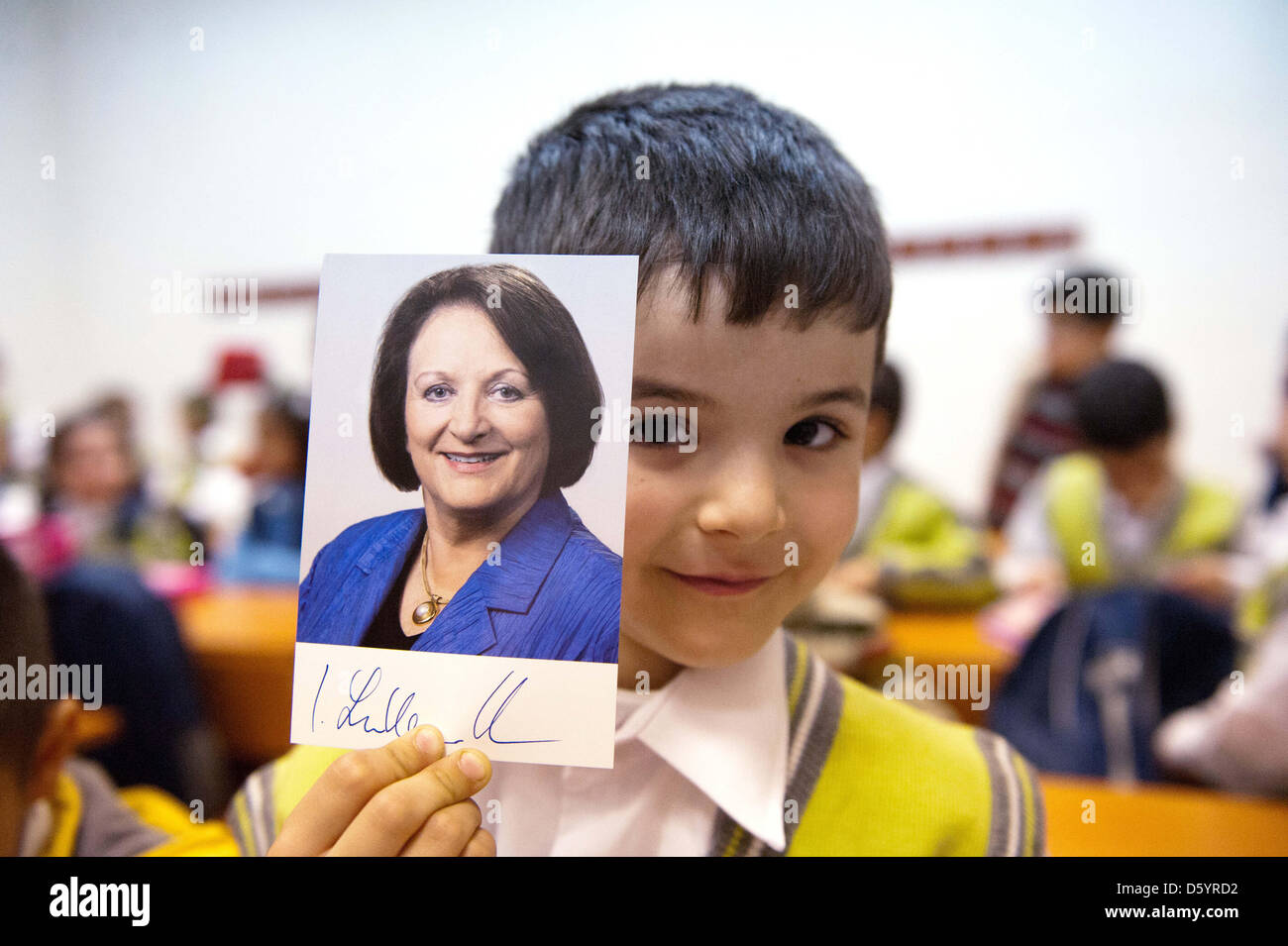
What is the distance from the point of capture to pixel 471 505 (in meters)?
0.52

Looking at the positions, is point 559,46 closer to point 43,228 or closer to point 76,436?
point 43,228

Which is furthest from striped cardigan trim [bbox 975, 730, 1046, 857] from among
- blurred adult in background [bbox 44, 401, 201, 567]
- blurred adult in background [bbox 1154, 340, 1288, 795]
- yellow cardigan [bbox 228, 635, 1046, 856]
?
blurred adult in background [bbox 44, 401, 201, 567]

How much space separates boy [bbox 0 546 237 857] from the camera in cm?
65

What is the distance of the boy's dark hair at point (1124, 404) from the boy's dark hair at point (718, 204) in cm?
134

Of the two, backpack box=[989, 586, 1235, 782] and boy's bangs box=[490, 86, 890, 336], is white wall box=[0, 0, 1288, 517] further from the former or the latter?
backpack box=[989, 586, 1235, 782]

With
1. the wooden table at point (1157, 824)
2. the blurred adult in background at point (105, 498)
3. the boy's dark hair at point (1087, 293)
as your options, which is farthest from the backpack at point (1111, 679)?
the blurred adult in background at point (105, 498)

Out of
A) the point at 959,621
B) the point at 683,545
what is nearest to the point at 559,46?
the point at 683,545

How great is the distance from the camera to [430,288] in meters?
0.53

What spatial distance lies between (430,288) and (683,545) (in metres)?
0.21

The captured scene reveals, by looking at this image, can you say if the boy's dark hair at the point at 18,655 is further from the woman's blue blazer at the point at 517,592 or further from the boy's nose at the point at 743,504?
the boy's nose at the point at 743,504

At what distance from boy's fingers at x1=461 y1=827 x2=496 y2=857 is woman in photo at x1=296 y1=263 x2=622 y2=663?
0.38 feet

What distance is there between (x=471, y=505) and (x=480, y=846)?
A: 7.9 inches

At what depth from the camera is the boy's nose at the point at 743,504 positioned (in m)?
0.52
